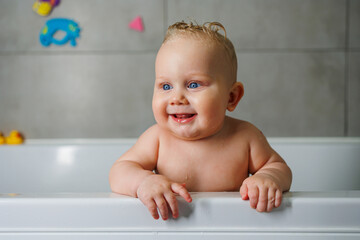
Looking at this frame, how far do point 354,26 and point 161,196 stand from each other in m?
1.42

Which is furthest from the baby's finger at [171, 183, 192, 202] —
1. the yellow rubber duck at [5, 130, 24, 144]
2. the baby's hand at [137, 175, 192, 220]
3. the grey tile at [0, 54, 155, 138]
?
the yellow rubber duck at [5, 130, 24, 144]

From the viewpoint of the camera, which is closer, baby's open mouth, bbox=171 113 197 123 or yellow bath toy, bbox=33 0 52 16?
baby's open mouth, bbox=171 113 197 123

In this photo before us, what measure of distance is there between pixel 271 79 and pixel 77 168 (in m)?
0.91

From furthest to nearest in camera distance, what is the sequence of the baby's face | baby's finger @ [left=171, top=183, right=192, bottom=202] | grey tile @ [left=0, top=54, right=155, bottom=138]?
grey tile @ [left=0, top=54, right=155, bottom=138] < the baby's face < baby's finger @ [left=171, top=183, right=192, bottom=202]

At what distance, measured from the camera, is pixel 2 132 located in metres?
1.73

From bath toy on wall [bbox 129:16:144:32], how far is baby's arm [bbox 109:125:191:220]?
3.14 ft

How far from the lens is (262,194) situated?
0.57m

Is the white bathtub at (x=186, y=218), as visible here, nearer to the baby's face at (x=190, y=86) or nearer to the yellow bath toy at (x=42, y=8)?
the baby's face at (x=190, y=86)

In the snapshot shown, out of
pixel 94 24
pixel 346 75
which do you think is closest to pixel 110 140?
pixel 94 24

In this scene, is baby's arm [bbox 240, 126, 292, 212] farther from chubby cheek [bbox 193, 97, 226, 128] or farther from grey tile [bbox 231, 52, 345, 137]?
grey tile [bbox 231, 52, 345, 137]


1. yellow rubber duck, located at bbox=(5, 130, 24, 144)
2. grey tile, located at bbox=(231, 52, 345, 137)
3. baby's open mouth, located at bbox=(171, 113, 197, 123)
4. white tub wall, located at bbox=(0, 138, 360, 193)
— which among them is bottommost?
white tub wall, located at bbox=(0, 138, 360, 193)

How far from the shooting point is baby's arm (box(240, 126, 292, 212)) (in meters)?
0.57

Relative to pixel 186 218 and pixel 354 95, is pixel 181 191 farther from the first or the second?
pixel 354 95

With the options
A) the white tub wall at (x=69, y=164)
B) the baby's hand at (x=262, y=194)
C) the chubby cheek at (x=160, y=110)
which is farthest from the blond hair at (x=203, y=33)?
the white tub wall at (x=69, y=164)
